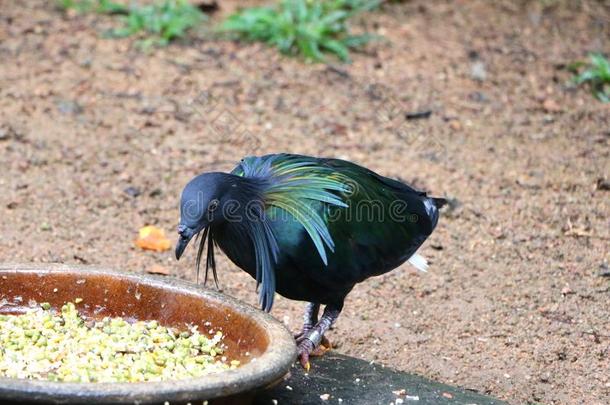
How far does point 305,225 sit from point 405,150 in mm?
3448

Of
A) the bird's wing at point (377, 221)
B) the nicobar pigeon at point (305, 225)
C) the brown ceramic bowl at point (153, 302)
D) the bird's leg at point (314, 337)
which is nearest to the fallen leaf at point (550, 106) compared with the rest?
the bird's wing at point (377, 221)

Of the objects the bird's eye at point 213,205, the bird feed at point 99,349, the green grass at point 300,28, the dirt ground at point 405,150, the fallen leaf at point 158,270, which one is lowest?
the fallen leaf at point 158,270

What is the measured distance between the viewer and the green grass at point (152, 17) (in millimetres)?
8844

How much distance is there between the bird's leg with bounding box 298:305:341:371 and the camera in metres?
4.50

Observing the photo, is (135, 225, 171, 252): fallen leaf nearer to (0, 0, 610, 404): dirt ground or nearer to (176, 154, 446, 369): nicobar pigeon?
(0, 0, 610, 404): dirt ground

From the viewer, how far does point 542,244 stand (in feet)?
20.7

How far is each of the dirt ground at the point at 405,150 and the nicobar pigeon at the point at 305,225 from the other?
2.24 feet

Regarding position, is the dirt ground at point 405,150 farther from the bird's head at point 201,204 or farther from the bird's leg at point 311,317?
the bird's head at point 201,204

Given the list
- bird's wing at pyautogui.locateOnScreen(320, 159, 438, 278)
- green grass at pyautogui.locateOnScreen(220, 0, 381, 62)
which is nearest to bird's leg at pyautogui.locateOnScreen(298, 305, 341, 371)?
bird's wing at pyautogui.locateOnScreen(320, 159, 438, 278)

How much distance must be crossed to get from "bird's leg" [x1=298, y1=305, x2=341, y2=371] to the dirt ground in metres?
0.51

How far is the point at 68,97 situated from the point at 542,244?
400 centimetres

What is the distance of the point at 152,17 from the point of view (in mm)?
9008

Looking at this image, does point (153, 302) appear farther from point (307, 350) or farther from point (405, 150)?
point (405, 150)

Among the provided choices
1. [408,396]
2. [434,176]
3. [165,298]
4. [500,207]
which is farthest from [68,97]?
[408,396]
